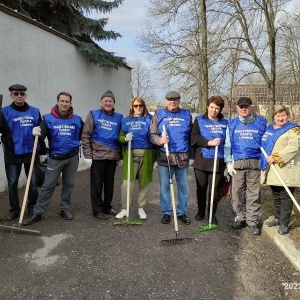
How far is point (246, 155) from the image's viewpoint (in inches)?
172

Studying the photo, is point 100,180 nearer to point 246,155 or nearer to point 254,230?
point 246,155

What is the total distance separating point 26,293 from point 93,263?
80 centimetres

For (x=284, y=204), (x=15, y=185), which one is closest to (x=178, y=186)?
(x=284, y=204)

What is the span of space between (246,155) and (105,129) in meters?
2.11

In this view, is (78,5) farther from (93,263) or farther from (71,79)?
(93,263)

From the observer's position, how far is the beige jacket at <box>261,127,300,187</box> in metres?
4.04

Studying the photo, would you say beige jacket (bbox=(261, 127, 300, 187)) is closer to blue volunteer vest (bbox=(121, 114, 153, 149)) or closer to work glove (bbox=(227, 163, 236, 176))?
work glove (bbox=(227, 163, 236, 176))

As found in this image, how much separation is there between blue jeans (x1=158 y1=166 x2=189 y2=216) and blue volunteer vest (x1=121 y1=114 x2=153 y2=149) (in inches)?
→ 17.7

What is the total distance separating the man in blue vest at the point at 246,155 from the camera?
4.37m

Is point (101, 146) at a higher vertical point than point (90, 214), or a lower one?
higher

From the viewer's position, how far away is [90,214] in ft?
17.3

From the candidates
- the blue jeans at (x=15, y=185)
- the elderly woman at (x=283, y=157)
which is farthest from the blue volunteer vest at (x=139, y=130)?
the elderly woman at (x=283, y=157)

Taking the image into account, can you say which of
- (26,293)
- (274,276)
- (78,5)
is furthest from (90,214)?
(78,5)

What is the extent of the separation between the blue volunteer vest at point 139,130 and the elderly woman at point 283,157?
5.57 ft
